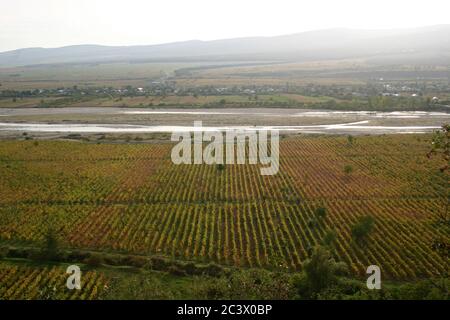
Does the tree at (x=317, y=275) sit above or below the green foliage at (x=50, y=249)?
above

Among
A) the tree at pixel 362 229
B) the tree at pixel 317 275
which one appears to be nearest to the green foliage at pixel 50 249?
the tree at pixel 317 275

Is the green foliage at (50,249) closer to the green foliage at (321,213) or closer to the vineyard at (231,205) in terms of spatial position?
the vineyard at (231,205)

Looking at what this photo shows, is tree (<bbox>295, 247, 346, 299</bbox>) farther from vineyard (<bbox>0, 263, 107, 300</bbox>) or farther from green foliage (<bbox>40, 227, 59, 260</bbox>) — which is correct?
green foliage (<bbox>40, 227, 59, 260</bbox>)

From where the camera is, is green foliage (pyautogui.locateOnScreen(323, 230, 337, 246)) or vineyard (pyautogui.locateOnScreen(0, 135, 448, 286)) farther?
green foliage (pyautogui.locateOnScreen(323, 230, 337, 246))

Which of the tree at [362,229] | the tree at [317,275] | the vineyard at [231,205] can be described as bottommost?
the vineyard at [231,205]

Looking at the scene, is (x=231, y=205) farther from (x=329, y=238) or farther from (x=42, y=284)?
(x=42, y=284)

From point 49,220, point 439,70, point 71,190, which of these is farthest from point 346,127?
point 439,70

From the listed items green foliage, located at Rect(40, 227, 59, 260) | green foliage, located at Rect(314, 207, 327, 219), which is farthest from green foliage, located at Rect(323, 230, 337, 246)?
green foliage, located at Rect(40, 227, 59, 260)
